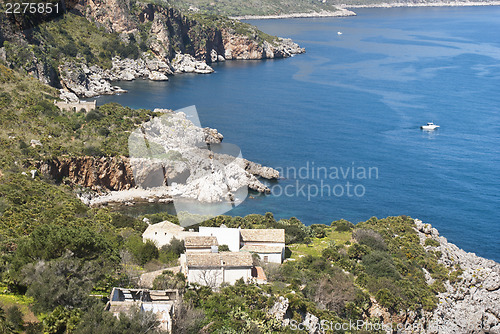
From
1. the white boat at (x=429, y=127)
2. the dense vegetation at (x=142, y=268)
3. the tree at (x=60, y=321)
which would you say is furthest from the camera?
the white boat at (x=429, y=127)

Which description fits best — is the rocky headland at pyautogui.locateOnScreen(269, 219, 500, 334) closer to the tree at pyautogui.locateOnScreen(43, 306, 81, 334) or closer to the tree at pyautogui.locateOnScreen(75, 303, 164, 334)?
the tree at pyautogui.locateOnScreen(75, 303, 164, 334)

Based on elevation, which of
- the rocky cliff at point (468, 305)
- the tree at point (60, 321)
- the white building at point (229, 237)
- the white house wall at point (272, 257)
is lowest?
the rocky cliff at point (468, 305)

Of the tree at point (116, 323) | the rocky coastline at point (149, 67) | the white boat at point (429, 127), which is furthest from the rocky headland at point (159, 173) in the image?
the tree at point (116, 323)

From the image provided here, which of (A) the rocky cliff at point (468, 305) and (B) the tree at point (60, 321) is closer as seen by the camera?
(B) the tree at point (60, 321)

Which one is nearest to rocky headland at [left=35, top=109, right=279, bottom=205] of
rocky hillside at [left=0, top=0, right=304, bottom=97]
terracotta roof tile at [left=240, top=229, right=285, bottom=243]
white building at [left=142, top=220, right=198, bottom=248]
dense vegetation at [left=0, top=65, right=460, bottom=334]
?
dense vegetation at [left=0, top=65, right=460, bottom=334]

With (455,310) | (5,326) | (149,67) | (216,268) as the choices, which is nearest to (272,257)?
(216,268)

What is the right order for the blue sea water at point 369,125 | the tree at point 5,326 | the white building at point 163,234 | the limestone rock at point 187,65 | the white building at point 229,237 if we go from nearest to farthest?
the tree at point 5,326, the white building at point 229,237, the white building at point 163,234, the blue sea water at point 369,125, the limestone rock at point 187,65

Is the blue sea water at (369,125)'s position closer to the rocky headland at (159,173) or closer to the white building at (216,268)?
the rocky headland at (159,173)

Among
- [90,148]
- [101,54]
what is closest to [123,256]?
[90,148]
